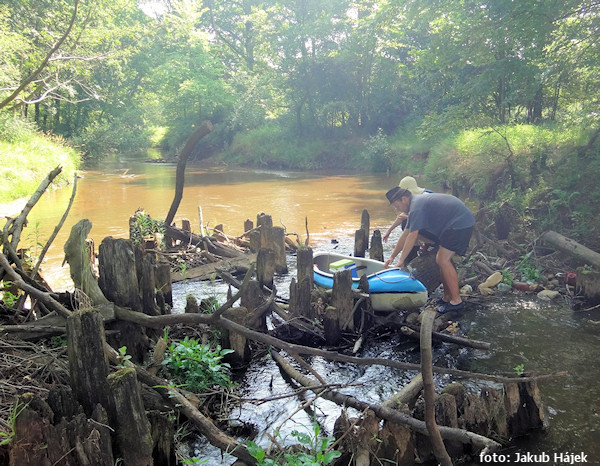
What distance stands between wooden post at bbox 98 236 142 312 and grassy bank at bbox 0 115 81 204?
1291 centimetres

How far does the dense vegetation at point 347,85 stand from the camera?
404 inches

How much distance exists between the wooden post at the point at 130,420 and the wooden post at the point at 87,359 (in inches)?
5.2

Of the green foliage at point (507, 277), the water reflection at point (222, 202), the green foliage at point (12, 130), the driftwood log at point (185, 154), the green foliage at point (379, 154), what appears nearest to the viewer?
the driftwood log at point (185, 154)

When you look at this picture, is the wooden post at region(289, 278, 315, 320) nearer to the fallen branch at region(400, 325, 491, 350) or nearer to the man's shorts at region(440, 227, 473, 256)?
the fallen branch at region(400, 325, 491, 350)

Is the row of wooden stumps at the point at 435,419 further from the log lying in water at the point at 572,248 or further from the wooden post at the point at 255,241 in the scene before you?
the wooden post at the point at 255,241

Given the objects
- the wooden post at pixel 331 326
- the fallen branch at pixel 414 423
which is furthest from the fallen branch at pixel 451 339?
the fallen branch at pixel 414 423

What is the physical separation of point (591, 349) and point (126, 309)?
16.8ft

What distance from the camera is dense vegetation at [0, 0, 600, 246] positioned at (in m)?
10.3

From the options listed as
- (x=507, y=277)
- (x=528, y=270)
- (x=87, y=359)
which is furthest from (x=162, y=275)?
(x=528, y=270)

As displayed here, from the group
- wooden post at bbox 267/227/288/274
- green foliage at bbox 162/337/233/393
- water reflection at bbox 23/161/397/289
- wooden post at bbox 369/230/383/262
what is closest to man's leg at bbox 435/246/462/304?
wooden post at bbox 369/230/383/262

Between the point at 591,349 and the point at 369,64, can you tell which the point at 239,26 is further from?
the point at 591,349

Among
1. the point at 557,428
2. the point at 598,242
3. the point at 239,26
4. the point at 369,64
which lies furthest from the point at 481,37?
the point at 239,26

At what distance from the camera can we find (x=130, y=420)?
9.77ft

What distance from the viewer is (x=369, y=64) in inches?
1212
